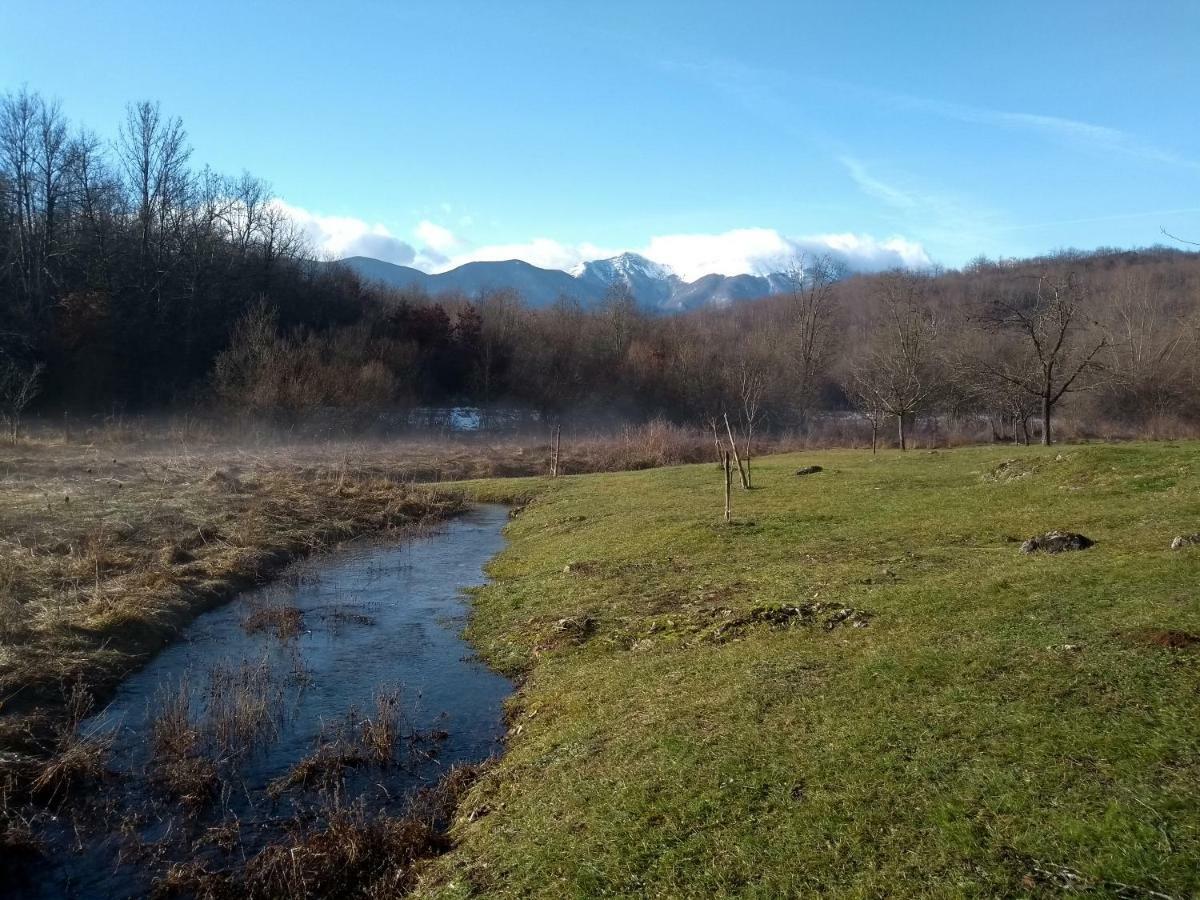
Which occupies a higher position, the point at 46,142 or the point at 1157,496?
the point at 46,142

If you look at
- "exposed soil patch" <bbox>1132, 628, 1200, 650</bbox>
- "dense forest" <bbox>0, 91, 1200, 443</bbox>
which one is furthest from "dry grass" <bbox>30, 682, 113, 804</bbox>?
"dense forest" <bbox>0, 91, 1200, 443</bbox>

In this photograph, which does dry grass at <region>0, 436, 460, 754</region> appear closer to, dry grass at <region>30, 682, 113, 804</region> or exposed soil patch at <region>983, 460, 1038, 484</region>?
dry grass at <region>30, 682, 113, 804</region>

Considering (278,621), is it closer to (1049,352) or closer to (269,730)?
(269,730)

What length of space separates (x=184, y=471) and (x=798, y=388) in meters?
51.7

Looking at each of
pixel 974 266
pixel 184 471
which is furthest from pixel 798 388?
pixel 974 266

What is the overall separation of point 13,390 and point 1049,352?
173ft

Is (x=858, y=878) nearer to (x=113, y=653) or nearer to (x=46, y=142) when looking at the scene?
(x=113, y=653)

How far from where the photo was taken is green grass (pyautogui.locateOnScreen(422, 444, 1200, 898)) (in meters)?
5.03

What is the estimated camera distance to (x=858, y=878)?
486cm

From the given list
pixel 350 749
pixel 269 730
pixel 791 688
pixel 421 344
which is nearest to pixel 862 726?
pixel 791 688

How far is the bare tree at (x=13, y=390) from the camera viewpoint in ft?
119

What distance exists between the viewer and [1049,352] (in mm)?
40812

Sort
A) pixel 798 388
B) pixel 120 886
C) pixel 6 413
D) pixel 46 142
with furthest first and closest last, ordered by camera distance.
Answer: pixel 798 388
pixel 46 142
pixel 6 413
pixel 120 886

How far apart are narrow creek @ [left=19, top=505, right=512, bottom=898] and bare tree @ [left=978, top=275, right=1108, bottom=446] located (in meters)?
28.5
